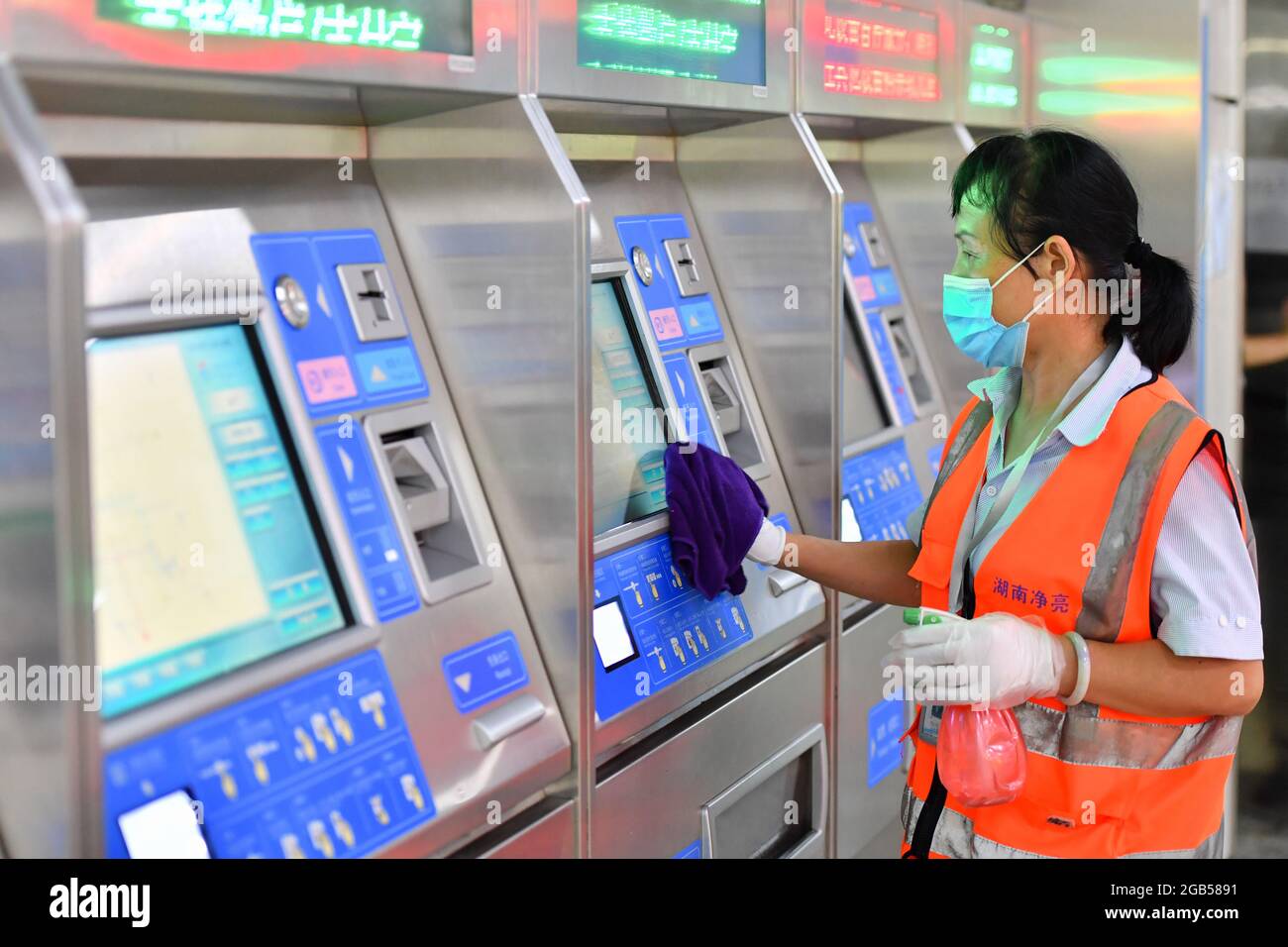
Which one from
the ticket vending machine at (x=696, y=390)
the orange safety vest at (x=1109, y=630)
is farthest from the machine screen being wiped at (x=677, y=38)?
the orange safety vest at (x=1109, y=630)

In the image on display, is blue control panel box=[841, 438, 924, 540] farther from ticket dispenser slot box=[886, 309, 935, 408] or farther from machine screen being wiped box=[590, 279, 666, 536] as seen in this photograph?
machine screen being wiped box=[590, 279, 666, 536]

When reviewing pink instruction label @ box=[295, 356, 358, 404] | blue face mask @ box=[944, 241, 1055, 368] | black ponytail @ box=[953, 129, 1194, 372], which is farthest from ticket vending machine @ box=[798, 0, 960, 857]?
pink instruction label @ box=[295, 356, 358, 404]

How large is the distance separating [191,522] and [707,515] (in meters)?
0.93

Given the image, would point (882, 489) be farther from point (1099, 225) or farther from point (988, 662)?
point (988, 662)

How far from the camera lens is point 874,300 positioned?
342 cm

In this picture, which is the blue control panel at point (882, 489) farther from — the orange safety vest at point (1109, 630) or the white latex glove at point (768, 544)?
the orange safety vest at point (1109, 630)

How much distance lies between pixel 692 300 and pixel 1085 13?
1.75 meters

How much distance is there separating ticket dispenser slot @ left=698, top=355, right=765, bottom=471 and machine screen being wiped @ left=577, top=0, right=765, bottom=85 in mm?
563

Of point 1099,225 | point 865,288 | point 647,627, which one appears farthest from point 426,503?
point 865,288

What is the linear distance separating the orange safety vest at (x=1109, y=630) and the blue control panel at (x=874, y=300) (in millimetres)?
1426

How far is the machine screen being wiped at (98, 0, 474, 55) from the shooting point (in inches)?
55.5

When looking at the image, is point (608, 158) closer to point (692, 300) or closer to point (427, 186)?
point (692, 300)

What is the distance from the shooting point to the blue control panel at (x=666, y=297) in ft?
8.25
